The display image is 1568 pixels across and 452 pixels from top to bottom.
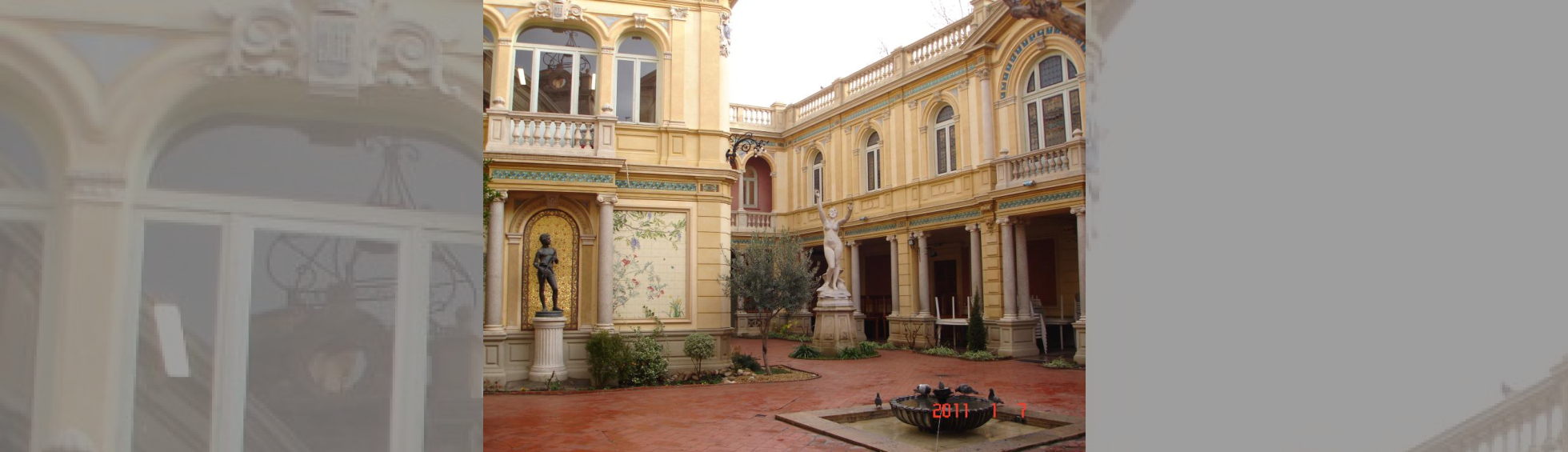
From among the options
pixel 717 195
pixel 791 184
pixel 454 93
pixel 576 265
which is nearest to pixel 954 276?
pixel 791 184

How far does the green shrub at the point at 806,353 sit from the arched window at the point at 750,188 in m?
7.90

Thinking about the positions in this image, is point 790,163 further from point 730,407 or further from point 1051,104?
point 730,407

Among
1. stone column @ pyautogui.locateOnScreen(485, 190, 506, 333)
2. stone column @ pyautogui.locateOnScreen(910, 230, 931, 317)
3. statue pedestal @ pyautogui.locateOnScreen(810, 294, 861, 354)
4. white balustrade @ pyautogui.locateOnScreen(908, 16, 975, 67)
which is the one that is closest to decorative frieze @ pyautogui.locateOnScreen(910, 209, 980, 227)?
stone column @ pyautogui.locateOnScreen(910, 230, 931, 317)

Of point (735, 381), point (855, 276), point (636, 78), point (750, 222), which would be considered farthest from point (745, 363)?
point (750, 222)

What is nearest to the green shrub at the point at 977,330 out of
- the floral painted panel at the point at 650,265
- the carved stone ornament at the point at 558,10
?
the floral painted panel at the point at 650,265

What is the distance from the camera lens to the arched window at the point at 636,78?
1118 cm

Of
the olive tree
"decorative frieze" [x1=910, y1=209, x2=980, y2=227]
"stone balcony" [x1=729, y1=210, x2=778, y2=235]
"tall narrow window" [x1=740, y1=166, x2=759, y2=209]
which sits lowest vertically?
the olive tree

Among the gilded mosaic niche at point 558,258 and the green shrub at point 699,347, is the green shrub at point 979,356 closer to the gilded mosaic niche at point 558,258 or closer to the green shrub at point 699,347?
the green shrub at point 699,347

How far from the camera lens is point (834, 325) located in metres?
15.1

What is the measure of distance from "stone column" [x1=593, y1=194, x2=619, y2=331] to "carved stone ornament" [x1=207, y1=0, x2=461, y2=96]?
941cm

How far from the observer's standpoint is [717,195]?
1124 centimetres

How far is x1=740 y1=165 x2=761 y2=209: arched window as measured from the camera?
73.2 ft

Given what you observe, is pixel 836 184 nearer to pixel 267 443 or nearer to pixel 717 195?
pixel 717 195

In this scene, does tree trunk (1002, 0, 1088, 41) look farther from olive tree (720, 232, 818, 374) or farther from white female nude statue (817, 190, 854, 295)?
white female nude statue (817, 190, 854, 295)
